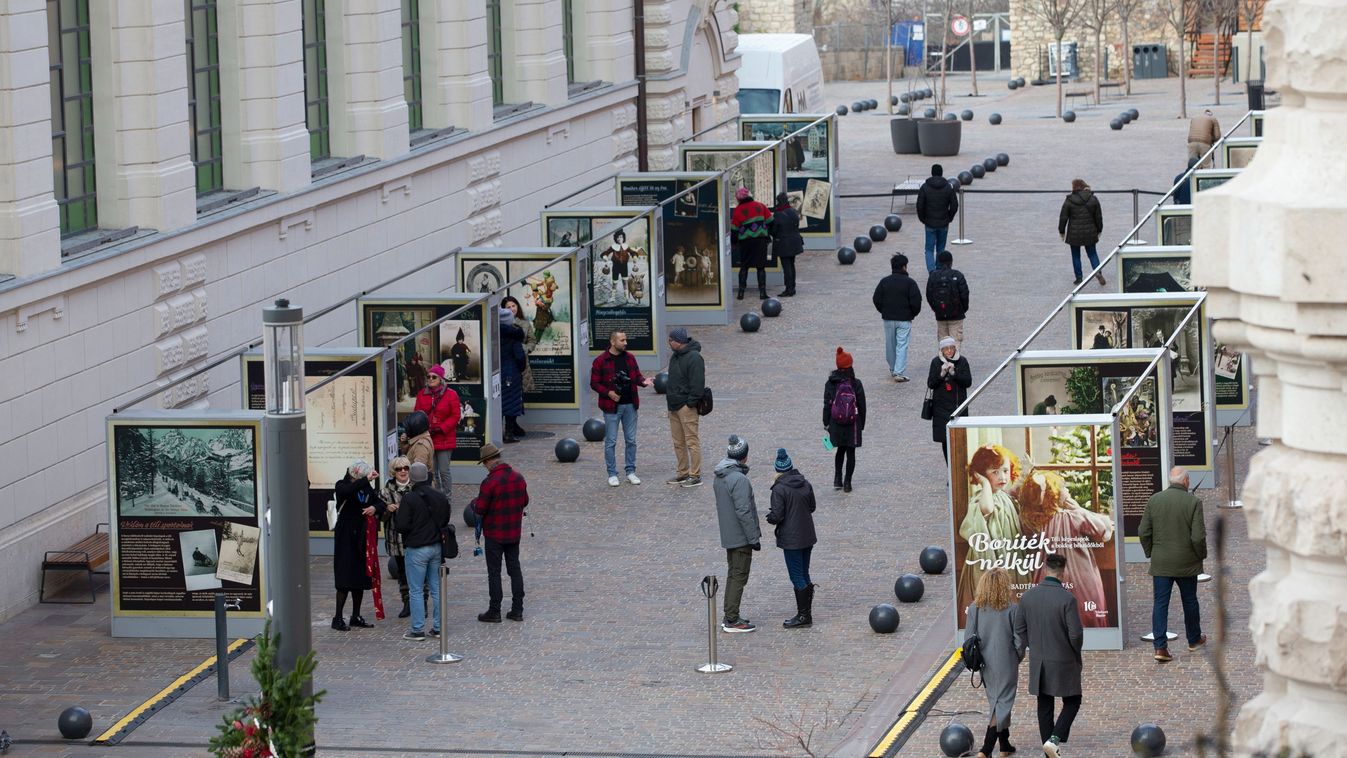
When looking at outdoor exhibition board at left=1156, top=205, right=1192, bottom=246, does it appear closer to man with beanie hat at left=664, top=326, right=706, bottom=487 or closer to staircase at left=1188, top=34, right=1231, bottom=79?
man with beanie hat at left=664, top=326, right=706, bottom=487

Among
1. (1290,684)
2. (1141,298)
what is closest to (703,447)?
(1141,298)

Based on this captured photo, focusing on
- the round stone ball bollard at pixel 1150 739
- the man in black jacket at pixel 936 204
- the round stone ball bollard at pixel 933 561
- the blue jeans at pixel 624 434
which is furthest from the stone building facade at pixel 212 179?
the round stone ball bollard at pixel 1150 739

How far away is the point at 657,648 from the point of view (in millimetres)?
16625

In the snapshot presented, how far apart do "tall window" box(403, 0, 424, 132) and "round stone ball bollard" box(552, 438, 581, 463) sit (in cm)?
894

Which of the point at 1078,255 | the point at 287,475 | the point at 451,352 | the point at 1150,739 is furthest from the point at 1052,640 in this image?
the point at 1078,255

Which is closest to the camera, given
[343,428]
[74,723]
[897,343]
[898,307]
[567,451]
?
[74,723]

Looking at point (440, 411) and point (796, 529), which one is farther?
point (440, 411)

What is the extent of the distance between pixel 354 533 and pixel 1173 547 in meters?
6.33

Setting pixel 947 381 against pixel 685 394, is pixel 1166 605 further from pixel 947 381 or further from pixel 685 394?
pixel 685 394

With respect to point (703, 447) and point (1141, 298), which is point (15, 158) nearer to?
point (703, 447)

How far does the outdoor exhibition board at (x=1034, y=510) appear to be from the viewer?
51.9 ft

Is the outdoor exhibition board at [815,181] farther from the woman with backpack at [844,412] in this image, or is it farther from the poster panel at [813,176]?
the woman with backpack at [844,412]

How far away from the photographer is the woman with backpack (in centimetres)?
2073

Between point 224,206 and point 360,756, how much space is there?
33.6 ft
